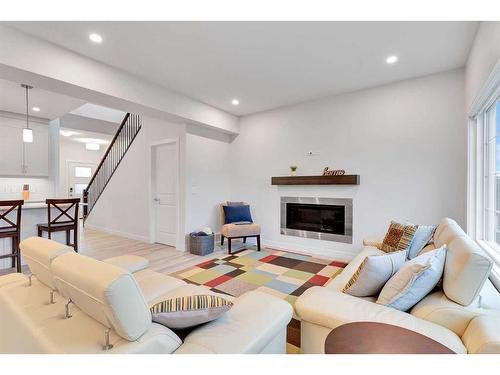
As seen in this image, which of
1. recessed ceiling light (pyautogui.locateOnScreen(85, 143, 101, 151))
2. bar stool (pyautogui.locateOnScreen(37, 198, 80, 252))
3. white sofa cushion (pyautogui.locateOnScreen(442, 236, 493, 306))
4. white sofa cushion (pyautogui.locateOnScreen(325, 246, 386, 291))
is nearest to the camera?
white sofa cushion (pyautogui.locateOnScreen(442, 236, 493, 306))

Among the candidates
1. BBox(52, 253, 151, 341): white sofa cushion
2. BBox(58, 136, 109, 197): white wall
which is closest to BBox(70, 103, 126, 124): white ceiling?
BBox(58, 136, 109, 197): white wall

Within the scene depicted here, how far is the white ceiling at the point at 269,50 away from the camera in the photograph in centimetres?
233

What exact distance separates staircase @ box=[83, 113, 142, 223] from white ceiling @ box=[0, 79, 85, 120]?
52.9 inches

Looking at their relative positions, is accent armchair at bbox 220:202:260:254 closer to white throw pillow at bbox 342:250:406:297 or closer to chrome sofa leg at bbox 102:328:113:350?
white throw pillow at bbox 342:250:406:297

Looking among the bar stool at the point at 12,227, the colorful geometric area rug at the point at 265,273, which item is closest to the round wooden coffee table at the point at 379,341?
the colorful geometric area rug at the point at 265,273

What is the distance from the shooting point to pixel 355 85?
3.66 m

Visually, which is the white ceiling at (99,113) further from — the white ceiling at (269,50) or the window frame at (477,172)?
the window frame at (477,172)

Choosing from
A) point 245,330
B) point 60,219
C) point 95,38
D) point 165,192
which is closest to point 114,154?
point 165,192

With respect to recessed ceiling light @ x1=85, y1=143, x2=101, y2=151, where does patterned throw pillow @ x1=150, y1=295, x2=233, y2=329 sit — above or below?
below

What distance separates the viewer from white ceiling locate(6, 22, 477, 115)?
2.33 meters

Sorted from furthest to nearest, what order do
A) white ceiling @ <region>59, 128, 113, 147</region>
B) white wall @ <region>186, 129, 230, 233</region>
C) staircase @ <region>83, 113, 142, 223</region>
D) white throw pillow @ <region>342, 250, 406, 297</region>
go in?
white ceiling @ <region>59, 128, 113, 147</region> → staircase @ <region>83, 113, 142, 223</region> → white wall @ <region>186, 129, 230, 233</region> → white throw pillow @ <region>342, 250, 406, 297</region>

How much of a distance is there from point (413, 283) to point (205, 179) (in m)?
3.94

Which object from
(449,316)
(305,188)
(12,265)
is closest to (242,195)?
(305,188)
